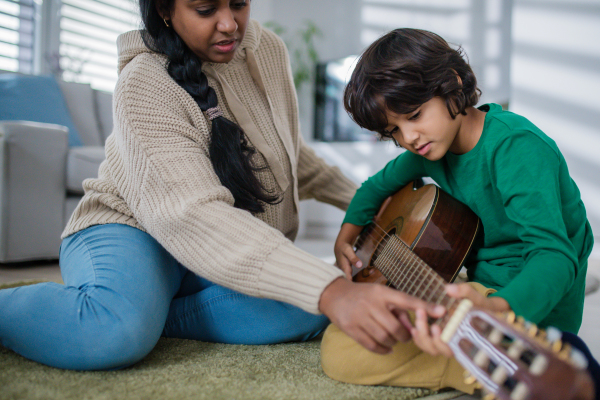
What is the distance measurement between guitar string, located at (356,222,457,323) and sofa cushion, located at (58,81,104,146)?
1808 mm

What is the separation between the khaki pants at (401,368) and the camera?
73 centimetres

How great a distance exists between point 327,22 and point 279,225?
9.21ft

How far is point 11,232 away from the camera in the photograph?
174 centimetres

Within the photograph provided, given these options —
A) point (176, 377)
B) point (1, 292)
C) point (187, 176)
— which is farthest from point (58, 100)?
point (176, 377)

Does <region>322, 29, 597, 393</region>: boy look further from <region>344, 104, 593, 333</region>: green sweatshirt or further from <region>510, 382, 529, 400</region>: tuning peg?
<region>510, 382, 529, 400</region>: tuning peg

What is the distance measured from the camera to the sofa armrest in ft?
5.64

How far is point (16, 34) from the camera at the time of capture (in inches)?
107

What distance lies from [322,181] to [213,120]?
41cm

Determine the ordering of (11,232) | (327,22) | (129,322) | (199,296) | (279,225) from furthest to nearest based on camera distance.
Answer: (327,22) → (11,232) → (279,225) → (199,296) → (129,322)

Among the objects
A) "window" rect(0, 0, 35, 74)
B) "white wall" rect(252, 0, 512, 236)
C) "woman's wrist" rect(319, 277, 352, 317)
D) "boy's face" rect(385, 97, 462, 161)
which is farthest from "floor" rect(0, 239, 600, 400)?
"window" rect(0, 0, 35, 74)

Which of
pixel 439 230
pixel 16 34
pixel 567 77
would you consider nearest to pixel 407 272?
pixel 439 230

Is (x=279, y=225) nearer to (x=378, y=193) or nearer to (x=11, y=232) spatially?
(x=378, y=193)

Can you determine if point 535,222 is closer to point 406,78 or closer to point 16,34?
point 406,78

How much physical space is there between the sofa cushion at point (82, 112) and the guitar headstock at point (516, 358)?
228 cm
